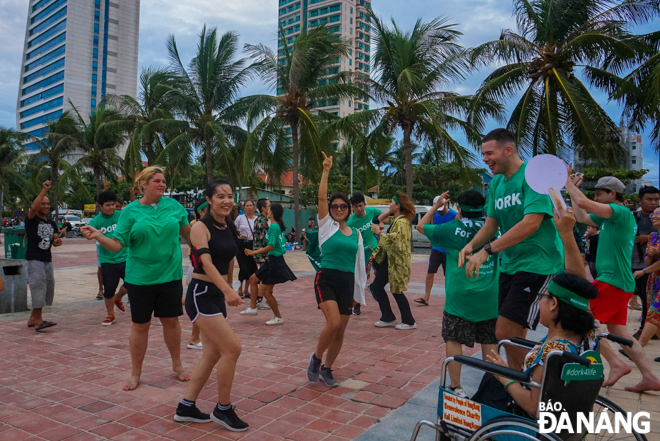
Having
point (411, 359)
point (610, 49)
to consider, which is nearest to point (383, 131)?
point (610, 49)

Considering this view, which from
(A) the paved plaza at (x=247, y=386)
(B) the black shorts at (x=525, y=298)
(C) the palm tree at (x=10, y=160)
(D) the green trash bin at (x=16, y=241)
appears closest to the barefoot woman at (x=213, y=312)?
(A) the paved plaza at (x=247, y=386)

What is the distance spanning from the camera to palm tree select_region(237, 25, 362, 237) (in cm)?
1870

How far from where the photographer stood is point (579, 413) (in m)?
2.16

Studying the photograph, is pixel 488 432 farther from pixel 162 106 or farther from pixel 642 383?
pixel 162 106

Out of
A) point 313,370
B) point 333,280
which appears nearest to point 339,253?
point 333,280

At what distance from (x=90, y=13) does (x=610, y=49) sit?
101 m

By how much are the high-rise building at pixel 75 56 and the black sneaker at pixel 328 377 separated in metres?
97.5

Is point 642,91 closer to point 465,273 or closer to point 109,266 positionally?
point 465,273

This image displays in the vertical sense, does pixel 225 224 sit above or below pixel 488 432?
above

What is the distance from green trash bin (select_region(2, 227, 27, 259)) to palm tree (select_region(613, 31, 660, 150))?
1361 cm

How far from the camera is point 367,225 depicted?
6.43 m

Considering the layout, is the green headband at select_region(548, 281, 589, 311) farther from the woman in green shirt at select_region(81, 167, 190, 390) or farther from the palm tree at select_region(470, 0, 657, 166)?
the palm tree at select_region(470, 0, 657, 166)

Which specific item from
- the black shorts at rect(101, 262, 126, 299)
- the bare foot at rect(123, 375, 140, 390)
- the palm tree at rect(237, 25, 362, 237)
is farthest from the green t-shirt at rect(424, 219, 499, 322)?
the palm tree at rect(237, 25, 362, 237)

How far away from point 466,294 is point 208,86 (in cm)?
2014
